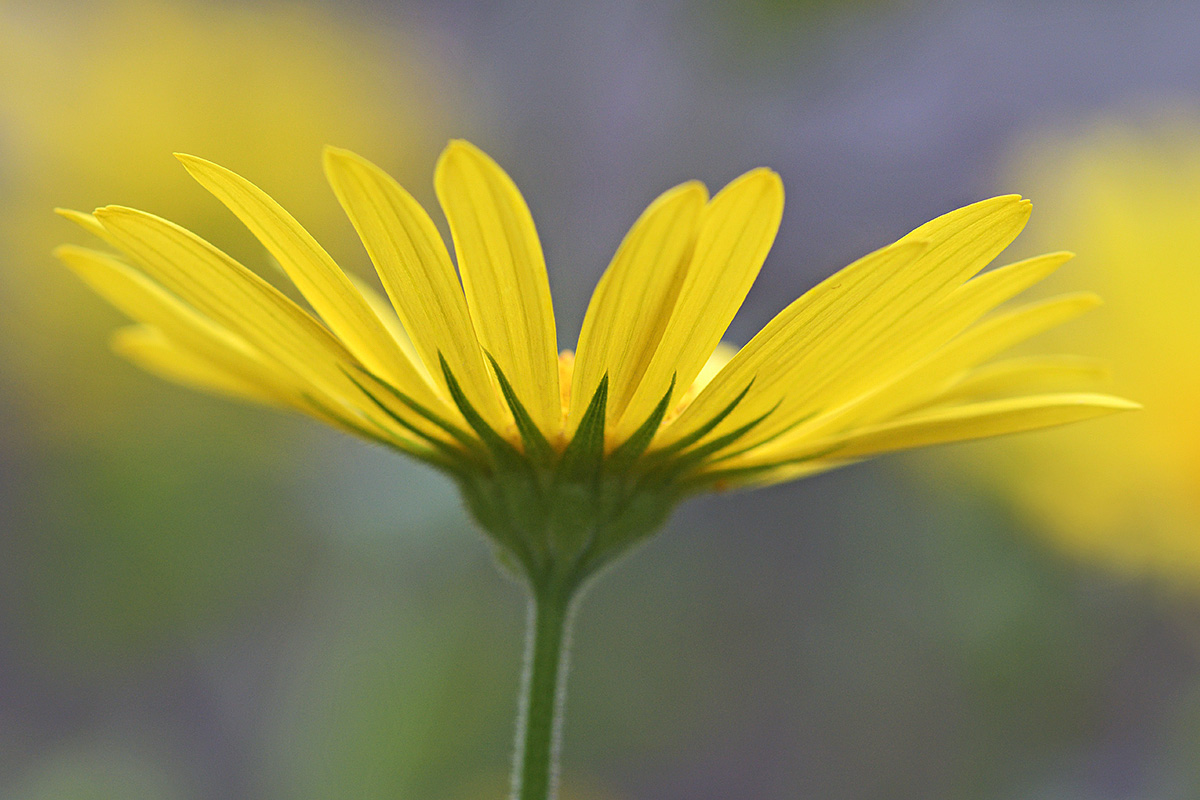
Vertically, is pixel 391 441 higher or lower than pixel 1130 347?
lower

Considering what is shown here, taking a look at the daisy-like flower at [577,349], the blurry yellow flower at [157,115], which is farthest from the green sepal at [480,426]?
the blurry yellow flower at [157,115]

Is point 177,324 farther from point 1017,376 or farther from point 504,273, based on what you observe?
point 1017,376

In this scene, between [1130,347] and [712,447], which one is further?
[1130,347]

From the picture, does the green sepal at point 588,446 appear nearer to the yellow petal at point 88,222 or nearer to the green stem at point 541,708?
the green stem at point 541,708

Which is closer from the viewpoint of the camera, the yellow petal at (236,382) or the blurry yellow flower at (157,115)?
the yellow petal at (236,382)

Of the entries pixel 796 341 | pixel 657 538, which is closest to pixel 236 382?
pixel 796 341

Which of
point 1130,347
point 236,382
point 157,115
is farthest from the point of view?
point 157,115

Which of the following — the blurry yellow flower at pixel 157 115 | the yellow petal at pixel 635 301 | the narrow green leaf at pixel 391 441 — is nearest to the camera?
the yellow petal at pixel 635 301
